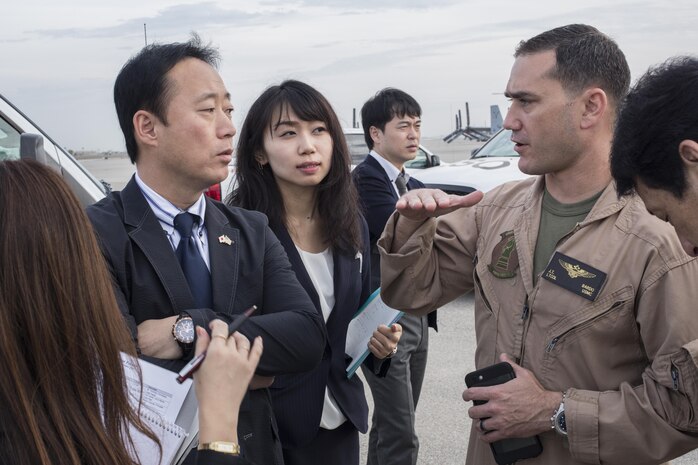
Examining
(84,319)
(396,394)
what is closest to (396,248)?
(84,319)

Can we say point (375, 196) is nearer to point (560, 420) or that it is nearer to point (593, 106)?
point (593, 106)

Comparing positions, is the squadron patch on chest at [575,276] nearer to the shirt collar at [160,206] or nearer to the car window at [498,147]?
the shirt collar at [160,206]

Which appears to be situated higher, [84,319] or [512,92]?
[512,92]

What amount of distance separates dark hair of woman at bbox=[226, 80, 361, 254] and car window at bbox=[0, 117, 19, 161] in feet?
4.92

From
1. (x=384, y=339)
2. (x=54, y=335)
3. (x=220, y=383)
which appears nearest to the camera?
(x=54, y=335)

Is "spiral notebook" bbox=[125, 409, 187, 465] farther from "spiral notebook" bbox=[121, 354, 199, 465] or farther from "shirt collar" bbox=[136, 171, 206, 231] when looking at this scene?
"shirt collar" bbox=[136, 171, 206, 231]

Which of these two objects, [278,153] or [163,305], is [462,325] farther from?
[163,305]

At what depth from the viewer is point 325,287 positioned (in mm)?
3059

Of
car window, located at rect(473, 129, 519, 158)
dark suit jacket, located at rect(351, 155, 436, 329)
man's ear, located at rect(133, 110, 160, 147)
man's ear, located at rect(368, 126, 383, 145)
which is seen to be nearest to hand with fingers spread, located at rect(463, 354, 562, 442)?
man's ear, located at rect(133, 110, 160, 147)

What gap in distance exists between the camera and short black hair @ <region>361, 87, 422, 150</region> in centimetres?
551

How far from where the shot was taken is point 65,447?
1410 mm

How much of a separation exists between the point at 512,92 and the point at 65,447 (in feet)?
5.49

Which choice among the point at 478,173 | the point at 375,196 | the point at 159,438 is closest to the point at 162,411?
the point at 159,438

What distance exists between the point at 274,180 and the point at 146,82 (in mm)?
950
